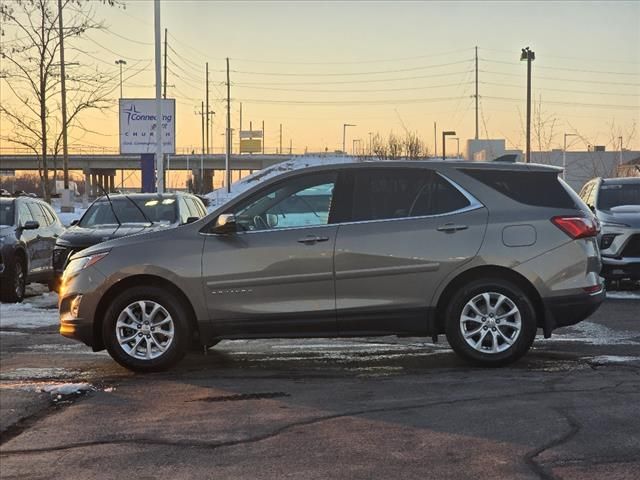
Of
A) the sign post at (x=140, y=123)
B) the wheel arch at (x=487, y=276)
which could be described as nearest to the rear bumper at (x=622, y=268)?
the wheel arch at (x=487, y=276)

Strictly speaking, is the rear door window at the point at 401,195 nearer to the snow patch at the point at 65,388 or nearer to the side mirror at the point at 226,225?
the side mirror at the point at 226,225

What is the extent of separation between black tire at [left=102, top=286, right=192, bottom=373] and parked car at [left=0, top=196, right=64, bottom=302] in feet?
19.3

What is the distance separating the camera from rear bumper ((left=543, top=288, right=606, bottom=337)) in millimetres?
6625

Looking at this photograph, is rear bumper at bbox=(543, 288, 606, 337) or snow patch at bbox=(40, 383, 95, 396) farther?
rear bumper at bbox=(543, 288, 606, 337)

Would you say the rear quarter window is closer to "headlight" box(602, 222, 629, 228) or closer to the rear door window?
the rear door window

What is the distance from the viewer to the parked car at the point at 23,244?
12070 millimetres

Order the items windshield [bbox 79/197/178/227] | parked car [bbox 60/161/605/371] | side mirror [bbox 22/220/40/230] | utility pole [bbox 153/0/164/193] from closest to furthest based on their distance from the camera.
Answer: parked car [bbox 60/161/605/371], windshield [bbox 79/197/178/227], side mirror [bbox 22/220/40/230], utility pole [bbox 153/0/164/193]

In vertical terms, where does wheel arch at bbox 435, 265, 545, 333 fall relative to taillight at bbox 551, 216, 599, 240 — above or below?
below

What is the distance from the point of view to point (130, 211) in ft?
41.8

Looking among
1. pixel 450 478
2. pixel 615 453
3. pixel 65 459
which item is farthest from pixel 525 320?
pixel 65 459

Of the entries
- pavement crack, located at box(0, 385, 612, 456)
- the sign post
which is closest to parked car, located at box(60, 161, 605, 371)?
pavement crack, located at box(0, 385, 612, 456)

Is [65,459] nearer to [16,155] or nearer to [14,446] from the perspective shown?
[14,446]

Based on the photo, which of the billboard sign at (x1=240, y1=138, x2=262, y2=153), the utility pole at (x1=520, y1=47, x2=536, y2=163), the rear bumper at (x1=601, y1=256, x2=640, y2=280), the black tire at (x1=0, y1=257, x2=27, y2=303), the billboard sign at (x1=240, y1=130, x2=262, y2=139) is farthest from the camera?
the billboard sign at (x1=240, y1=138, x2=262, y2=153)

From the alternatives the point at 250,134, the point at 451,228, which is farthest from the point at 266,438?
the point at 250,134
